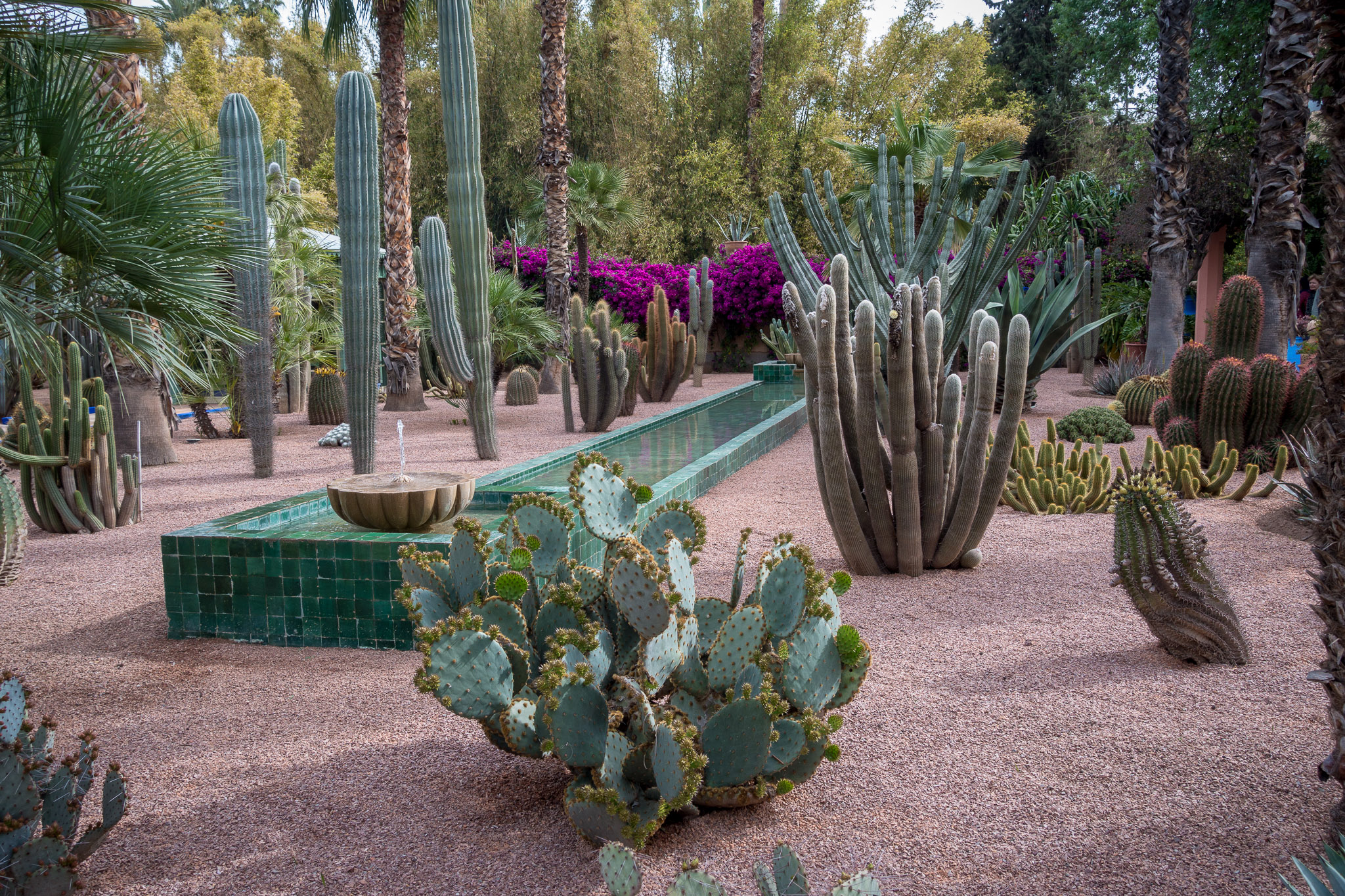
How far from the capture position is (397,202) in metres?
11.4

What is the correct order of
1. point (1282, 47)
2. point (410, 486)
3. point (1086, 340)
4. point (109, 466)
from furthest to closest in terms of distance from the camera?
point (1086, 340)
point (1282, 47)
point (109, 466)
point (410, 486)

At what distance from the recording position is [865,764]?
102 inches

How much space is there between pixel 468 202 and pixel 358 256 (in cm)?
136

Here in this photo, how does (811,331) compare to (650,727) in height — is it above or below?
above

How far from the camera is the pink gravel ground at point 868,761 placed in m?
2.11

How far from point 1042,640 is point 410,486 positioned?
2.65m

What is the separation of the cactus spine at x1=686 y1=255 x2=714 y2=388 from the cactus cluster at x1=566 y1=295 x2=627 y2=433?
220 inches

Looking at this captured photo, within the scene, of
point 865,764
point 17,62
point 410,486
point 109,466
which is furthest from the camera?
point 109,466

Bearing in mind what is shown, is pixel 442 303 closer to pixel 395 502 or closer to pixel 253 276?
pixel 253 276

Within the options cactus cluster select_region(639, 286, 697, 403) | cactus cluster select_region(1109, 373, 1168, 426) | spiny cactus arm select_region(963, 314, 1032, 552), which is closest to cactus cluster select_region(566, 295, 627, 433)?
cactus cluster select_region(639, 286, 697, 403)

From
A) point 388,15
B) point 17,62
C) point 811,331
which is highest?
point 388,15

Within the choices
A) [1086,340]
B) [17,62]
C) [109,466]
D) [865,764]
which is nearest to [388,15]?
[109,466]

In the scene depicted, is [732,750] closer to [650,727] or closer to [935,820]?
[650,727]

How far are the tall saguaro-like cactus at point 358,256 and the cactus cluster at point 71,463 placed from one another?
1.50 m
